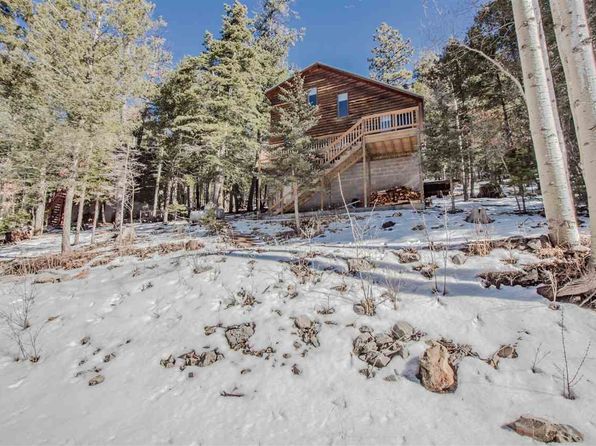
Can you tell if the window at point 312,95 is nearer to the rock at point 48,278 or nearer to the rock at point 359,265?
the rock at point 359,265

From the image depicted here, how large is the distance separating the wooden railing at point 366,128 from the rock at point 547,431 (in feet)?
42.8

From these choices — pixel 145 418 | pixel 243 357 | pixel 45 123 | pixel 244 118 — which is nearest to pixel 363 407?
pixel 243 357

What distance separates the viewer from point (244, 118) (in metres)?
19.1

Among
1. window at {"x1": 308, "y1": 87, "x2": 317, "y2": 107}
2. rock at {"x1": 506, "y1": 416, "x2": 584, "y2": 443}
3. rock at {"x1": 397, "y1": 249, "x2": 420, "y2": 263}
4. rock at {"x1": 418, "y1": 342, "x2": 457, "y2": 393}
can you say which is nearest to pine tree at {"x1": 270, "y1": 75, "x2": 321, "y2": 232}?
rock at {"x1": 397, "y1": 249, "x2": 420, "y2": 263}

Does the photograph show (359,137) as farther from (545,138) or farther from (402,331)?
(402,331)

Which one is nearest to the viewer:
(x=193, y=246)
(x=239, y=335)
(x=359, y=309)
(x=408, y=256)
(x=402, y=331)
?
(x=402, y=331)

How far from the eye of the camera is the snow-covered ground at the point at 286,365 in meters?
2.63

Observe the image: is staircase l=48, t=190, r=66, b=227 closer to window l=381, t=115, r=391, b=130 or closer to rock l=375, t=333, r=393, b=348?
window l=381, t=115, r=391, b=130

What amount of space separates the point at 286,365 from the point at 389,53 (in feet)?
111

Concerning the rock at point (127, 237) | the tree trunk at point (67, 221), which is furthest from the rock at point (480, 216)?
the tree trunk at point (67, 221)

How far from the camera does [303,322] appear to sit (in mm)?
4043

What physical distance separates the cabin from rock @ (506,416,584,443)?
12.3 m

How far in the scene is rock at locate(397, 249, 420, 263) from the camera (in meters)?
5.39

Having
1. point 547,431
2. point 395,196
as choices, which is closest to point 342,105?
point 395,196
